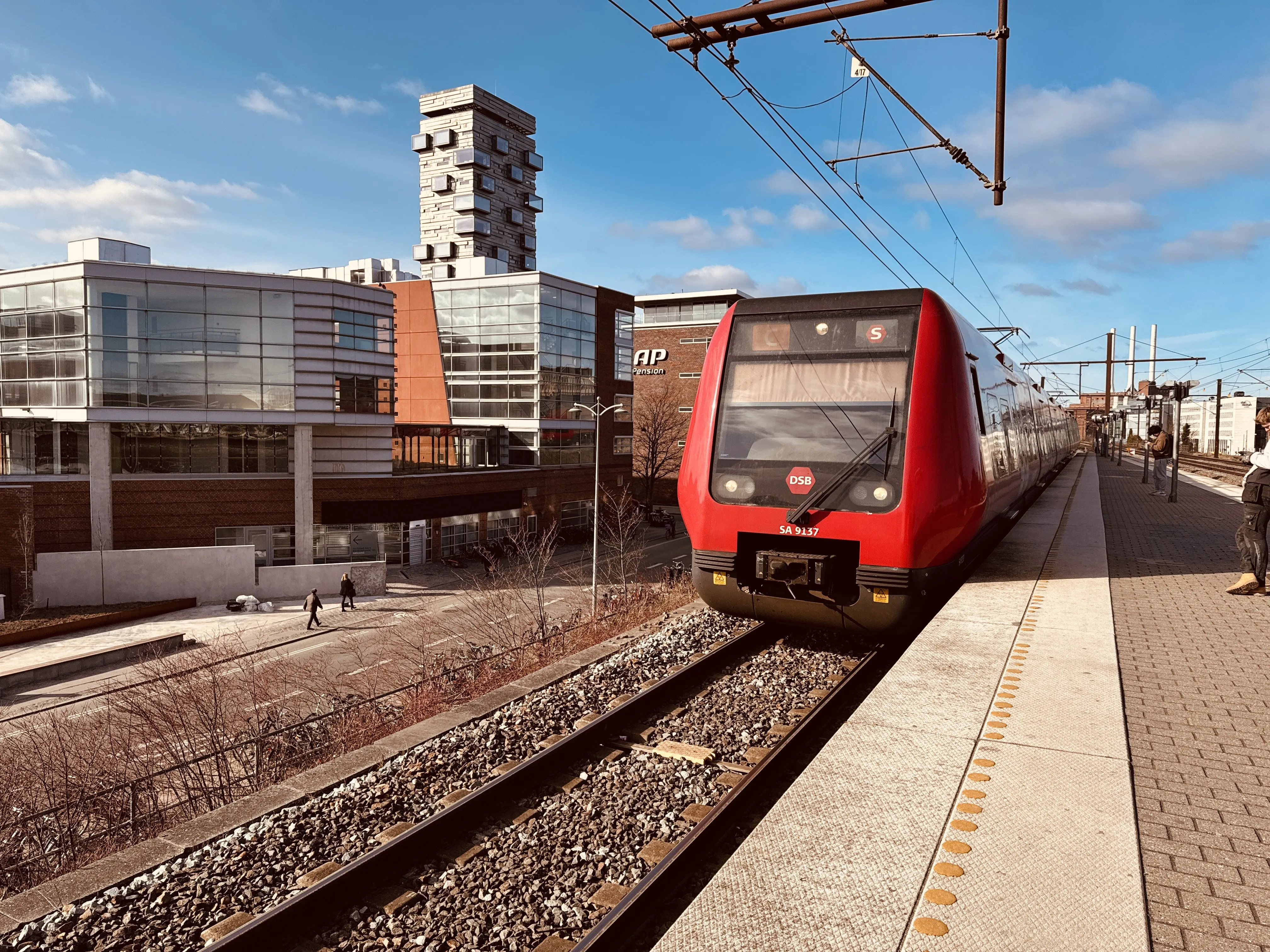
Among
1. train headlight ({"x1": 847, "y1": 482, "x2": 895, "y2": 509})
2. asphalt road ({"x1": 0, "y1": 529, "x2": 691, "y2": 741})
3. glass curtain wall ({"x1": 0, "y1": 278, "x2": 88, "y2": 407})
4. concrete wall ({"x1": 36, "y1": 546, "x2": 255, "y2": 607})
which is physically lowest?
asphalt road ({"x1": 0, "y1": 529, "x2": 691, "y2": 741})

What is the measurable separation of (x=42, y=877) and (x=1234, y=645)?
12369 millimetres

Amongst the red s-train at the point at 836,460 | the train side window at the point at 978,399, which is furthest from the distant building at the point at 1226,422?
the red s-train at the point at 836,460

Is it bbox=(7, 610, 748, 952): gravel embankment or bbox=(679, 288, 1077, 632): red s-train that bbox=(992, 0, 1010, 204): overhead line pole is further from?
bbox=(7, 610, 748, 952): gravel embankment

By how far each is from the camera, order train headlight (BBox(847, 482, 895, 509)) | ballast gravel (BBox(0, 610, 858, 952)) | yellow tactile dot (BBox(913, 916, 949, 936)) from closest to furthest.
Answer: yellow tactile dot (BBox(913, 916, 949, 936))
ballast gravel (BBox(0, 610, 858, 952))
train headlight (BBox(847, 482, 895, 509))

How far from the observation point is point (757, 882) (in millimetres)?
3215

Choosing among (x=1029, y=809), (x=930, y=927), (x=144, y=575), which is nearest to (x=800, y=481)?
(x=1029, y=809)

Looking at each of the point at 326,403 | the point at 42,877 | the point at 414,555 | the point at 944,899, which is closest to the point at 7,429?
the point at 326,403

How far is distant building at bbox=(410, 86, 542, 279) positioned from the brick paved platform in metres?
62.6

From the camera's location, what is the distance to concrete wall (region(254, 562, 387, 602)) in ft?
98.9

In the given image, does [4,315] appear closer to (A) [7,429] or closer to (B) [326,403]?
(A) [7,429]

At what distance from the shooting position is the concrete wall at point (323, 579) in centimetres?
3016

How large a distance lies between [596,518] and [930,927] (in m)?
20.0

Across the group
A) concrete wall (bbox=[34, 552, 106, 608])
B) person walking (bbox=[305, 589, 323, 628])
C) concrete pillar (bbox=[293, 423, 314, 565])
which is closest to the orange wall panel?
concrete pillar (bbox=[293, 423, 314, 565])

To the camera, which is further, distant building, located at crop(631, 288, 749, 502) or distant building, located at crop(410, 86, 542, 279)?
distant building, located at crop(410, 86, 542, 279)
